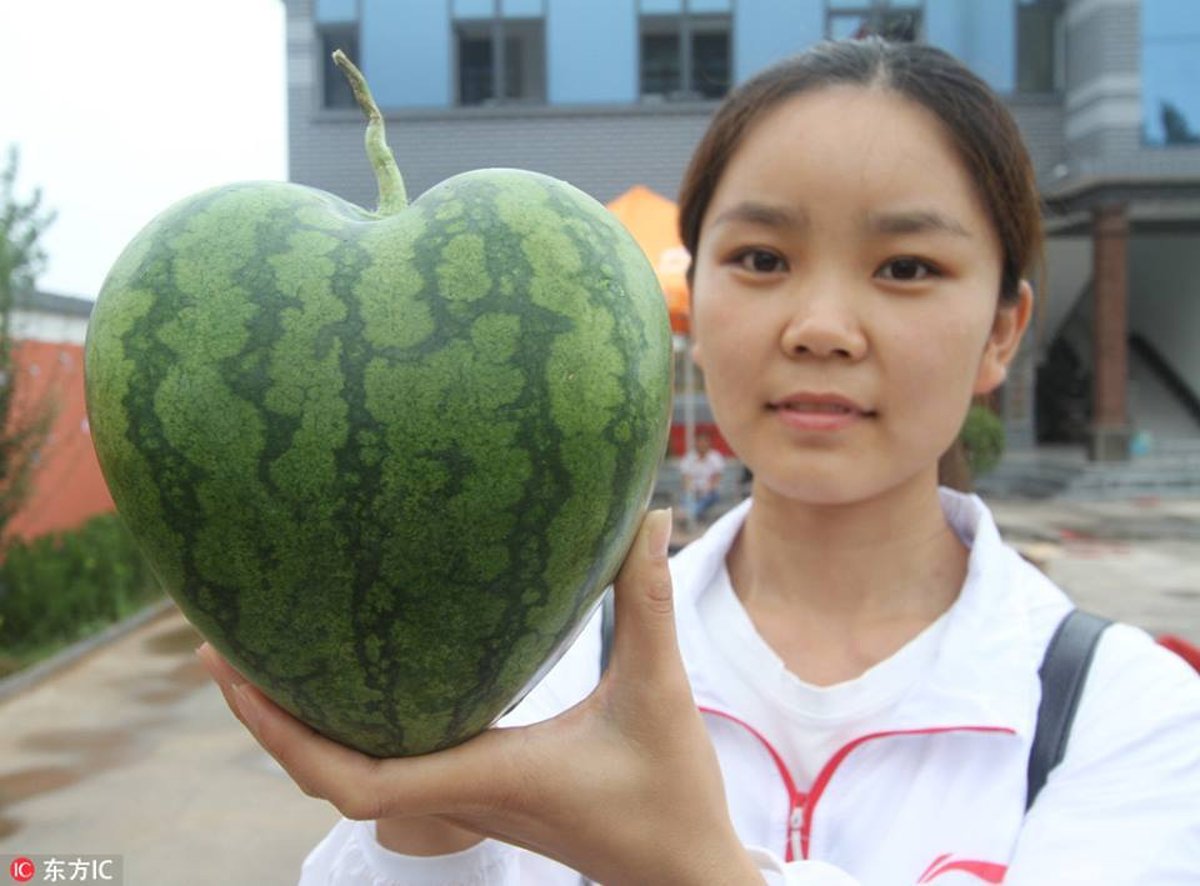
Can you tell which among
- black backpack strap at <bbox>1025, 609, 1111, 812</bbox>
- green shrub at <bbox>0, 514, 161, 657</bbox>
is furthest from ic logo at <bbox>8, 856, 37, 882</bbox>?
black backpack strap at <bbox>1025, 609, 1111, 812</bbox>

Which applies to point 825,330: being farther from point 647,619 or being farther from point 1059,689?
point 1059,689

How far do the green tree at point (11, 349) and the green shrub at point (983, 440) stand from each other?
9.91 metres

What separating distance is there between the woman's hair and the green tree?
19.7ft

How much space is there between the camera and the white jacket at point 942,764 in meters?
1.37

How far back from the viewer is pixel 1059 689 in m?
1.52

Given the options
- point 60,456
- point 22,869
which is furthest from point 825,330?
point 60,456

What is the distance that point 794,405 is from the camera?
1.49 meters

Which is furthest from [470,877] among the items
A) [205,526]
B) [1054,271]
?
[1054,271]

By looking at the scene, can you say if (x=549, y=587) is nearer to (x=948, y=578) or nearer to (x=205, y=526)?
(x=205, y=526)

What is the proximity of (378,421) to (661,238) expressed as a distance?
22.5ft

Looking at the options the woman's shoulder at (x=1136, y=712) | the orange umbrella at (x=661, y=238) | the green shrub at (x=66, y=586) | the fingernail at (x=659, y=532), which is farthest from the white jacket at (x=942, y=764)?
the green shrub at (x=66, y=586)

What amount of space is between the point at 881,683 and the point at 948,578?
303 millimetres

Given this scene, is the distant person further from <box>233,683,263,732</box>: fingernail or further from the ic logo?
<box>233,683,263,732</box>: fingernail

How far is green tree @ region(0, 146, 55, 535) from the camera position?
6449mm
